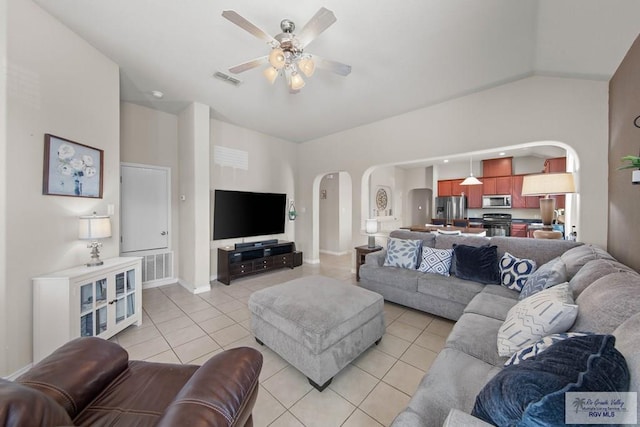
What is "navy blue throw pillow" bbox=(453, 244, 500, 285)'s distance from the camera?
2.52 m

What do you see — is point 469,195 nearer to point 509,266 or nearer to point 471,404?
point 509,266

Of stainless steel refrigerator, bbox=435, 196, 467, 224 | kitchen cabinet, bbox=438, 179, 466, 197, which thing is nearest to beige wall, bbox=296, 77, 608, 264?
stainless steel refrigerator, bbox=435, 196, 467, 224

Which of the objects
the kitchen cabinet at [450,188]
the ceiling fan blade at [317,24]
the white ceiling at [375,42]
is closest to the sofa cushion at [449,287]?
the white ceiling at [375,42]

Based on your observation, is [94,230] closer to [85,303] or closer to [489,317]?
[85,303]

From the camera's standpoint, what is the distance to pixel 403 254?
10.3 ft

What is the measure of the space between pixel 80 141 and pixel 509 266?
14.7ft

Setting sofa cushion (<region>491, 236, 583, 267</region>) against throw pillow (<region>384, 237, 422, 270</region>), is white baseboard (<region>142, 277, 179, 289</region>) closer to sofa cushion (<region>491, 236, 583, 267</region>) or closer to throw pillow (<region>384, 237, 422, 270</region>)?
throw pillow (<region>384, 237, 422, 270</region>)

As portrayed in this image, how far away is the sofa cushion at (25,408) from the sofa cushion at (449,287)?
285 cm

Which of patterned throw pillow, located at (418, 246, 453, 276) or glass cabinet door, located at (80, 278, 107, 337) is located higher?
patterned throw pillow, located at (418, 246, 453, 276)

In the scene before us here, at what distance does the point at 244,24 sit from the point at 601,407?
2486 millimetres

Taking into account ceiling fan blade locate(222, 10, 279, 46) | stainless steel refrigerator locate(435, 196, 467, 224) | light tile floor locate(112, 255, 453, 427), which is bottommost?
light tile floor locate(112, 255, 453, 427)

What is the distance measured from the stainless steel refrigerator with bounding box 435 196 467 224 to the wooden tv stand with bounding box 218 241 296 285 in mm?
4922

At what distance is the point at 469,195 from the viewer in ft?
22.8

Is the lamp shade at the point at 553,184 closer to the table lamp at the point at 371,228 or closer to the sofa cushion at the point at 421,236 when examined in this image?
the sofa cushion at the point at 421,236
